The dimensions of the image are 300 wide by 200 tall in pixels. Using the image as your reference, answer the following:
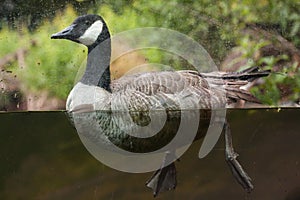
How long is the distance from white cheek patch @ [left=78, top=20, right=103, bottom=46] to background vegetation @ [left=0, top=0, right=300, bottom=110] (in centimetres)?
6

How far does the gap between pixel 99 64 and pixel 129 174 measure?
46 cm

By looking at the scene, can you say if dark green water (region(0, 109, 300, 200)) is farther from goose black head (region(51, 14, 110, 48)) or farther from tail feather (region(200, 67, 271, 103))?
goose black head (region(51, 14, 110, 48))

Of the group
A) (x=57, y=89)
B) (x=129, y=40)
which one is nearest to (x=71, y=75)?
(x=57, y=89)

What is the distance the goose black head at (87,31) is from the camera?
83.7 inches

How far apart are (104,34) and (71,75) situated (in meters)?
0.20

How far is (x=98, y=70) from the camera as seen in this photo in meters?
2.16

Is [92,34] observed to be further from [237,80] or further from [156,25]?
[237,80]

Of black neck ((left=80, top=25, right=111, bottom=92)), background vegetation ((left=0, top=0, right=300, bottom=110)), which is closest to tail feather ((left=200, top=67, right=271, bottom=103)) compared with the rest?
background vegetation ((left=0, top=0, right=300, bottom=110))

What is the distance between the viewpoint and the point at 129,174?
2.28 m

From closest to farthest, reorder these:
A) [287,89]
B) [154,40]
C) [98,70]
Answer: [98,70] < [154,40] < [287,89]

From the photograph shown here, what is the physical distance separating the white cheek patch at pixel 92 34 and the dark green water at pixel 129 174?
0.30 m

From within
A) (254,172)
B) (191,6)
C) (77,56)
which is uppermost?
(191,6)

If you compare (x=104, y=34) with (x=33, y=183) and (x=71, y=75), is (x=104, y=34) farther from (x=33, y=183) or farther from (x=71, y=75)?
(x=33, y=183)

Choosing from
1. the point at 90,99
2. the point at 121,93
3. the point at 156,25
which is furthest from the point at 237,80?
the point at 90,99
